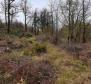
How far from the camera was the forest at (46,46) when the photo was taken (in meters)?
8.59

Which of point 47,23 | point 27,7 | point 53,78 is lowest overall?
point 53,78

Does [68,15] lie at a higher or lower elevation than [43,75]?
higher

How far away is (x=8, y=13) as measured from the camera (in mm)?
39656

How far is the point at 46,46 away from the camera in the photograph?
1767 centimetres

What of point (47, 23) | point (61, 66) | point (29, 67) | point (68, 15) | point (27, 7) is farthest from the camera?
point (47, 23)

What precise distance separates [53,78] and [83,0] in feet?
108

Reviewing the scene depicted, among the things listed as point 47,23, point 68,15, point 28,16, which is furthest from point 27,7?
point 68,15

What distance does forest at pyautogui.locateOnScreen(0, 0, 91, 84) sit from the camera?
28.2 feet

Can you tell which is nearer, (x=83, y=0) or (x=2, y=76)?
(x=2, y=76)

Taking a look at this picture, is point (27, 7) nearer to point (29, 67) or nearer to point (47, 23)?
point (47, 23)

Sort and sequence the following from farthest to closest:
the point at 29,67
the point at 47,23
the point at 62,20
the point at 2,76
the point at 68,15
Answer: the point at 47,23 → the point at 62,20 → the point at 68,15 → the point at 29,67 → the point at 2,76

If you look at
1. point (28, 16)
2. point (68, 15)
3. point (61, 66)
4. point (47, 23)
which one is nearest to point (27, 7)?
point (28, 16)

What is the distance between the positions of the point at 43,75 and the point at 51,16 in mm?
41554

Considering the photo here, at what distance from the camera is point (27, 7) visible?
49281 millimetres
